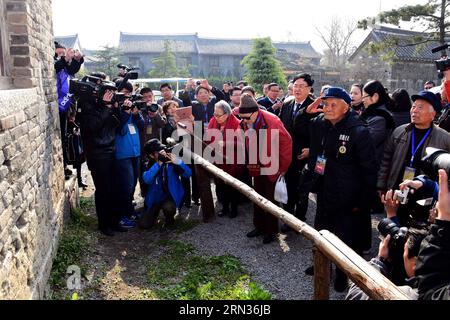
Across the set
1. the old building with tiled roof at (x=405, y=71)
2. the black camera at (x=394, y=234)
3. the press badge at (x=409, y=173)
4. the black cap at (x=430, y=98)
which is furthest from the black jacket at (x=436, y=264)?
the old building with tiled roof at (x=405, y=71)

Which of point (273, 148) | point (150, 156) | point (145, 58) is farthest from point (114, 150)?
point (145, 58)

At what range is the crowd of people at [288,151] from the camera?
3697 millimetres

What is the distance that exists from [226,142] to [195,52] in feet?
120

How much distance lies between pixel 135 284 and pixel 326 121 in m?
2.58

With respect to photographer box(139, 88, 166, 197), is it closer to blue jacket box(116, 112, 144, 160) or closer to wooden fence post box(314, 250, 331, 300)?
blue jacket box(116, 112, 144, 160)

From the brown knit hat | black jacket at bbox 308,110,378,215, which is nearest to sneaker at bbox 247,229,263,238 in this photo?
black jacket at bbox 308,110,378,215

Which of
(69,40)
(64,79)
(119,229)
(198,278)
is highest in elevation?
(69,40)

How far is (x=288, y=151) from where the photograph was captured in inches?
185

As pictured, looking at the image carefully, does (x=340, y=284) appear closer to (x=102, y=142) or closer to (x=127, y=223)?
(x=127, y=223)

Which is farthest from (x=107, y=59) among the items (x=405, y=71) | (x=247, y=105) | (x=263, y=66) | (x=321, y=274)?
(x=321, y=274)

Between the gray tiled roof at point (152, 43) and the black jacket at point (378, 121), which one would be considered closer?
the black jacket at point (378, 121)

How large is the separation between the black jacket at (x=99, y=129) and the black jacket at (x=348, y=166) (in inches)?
106

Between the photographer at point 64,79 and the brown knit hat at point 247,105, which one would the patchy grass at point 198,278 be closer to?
the brown knit hat at point 247,105
